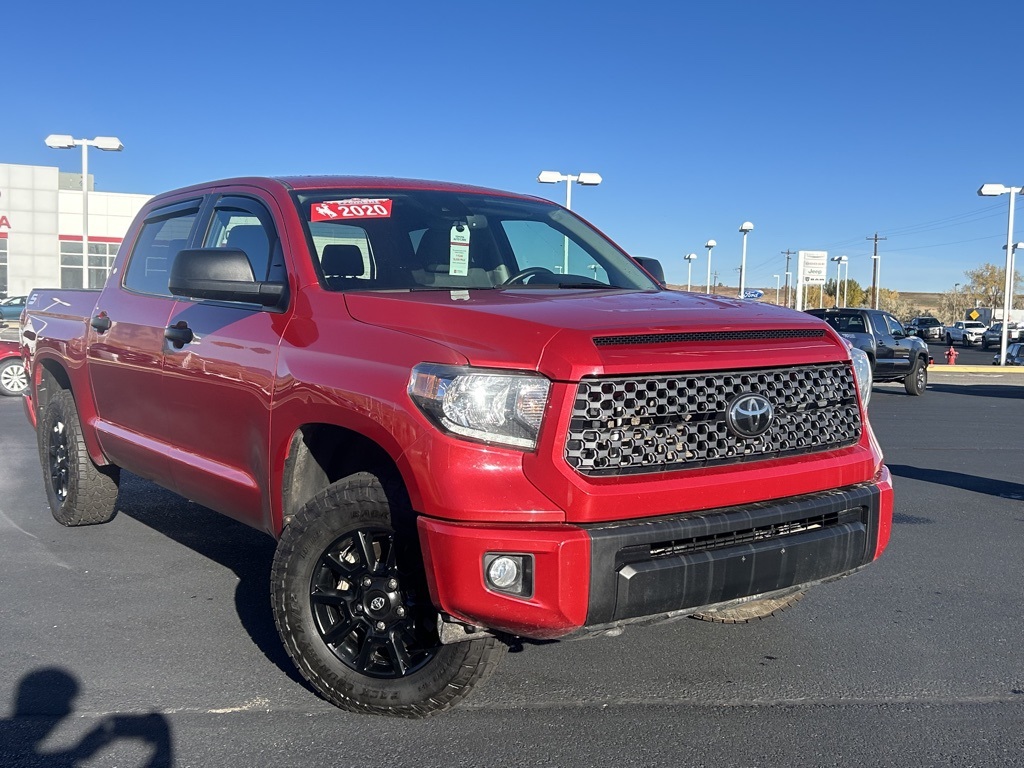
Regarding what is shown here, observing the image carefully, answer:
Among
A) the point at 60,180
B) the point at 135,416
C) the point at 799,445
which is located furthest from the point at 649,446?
the point at 60,180

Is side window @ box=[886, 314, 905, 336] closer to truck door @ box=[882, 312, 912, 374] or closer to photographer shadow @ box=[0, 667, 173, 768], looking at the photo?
truck door @ box=[882, 312, 912, 374]

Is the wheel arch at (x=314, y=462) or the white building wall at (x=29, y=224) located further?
the white building wall at (x=29, y=224)

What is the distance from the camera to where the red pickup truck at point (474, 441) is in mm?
2949

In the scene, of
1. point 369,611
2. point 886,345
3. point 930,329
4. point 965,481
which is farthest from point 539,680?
point 930,329

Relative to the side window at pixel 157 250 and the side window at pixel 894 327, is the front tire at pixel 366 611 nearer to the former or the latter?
the side window at pixel 157 250

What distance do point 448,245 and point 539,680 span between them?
1871 mm

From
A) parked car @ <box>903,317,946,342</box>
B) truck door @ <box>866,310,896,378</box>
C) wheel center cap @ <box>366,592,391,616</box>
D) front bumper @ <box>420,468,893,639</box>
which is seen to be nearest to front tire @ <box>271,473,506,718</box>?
wheel center cap @ <box>366,592,391,616</box>

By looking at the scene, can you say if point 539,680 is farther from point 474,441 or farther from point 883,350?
point 883,350

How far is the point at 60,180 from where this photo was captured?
165 ft

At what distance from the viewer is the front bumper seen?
2.89 metres

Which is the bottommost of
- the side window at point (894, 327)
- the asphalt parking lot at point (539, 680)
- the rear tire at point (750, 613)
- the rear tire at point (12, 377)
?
the asphalt parking lot at point (539, 680)

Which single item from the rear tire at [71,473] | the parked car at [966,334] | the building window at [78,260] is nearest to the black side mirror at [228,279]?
the rear tire at [71,473]

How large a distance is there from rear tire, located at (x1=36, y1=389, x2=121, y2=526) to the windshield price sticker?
7.73 feet

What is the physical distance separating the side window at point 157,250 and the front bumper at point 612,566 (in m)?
2.64
